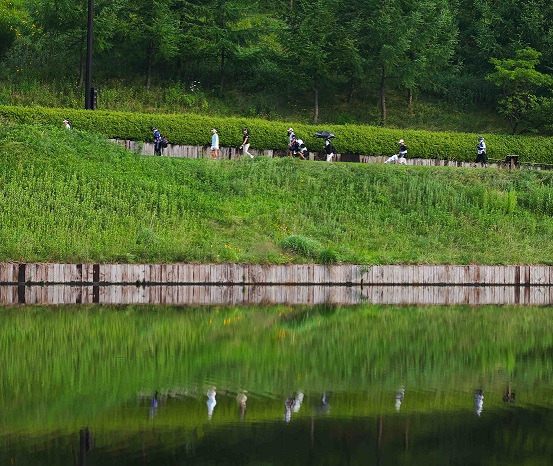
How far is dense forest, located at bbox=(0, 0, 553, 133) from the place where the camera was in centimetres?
4847

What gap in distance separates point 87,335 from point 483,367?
7741mm

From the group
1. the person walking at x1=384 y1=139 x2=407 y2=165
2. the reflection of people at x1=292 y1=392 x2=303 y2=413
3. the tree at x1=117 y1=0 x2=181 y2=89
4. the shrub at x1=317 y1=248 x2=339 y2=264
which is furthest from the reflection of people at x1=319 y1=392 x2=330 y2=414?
the tree at x1=117 y1=0 x2=181 y2=89

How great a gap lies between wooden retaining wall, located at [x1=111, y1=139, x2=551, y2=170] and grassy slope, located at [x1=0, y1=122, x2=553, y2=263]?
2.08 metres

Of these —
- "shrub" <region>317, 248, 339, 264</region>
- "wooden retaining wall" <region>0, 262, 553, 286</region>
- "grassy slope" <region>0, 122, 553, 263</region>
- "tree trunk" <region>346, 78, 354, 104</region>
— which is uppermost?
"tree trunk" <region>346, 78, 354, 104</region>

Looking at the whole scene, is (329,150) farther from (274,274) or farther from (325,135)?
(274,274)

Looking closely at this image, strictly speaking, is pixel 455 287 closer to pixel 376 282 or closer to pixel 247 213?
pixel 376 282

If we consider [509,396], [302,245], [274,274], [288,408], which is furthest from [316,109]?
[288,408]

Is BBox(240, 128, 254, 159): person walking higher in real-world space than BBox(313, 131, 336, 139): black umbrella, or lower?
lower

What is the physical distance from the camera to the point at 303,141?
1746 inches

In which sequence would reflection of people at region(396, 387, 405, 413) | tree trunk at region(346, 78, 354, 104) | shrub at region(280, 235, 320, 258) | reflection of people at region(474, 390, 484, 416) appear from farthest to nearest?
tree trunk at region(346, 78, 354, 104) → shrub at region(280, 235, 320, 258) → reflection of people at region(396, 387, 405, 413) → reflection of people at region(474, 390, 484, 416)

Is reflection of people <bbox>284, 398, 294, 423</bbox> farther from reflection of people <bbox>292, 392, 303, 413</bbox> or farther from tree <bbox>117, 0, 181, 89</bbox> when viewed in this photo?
tree <bbox>117, 0, 181, 89</bbox>

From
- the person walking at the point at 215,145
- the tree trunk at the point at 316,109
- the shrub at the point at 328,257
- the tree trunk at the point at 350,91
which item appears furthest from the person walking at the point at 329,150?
the shrub at the point at 328,257

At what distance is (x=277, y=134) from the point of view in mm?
44312

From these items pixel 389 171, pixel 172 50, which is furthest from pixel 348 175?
pixel 172 50
